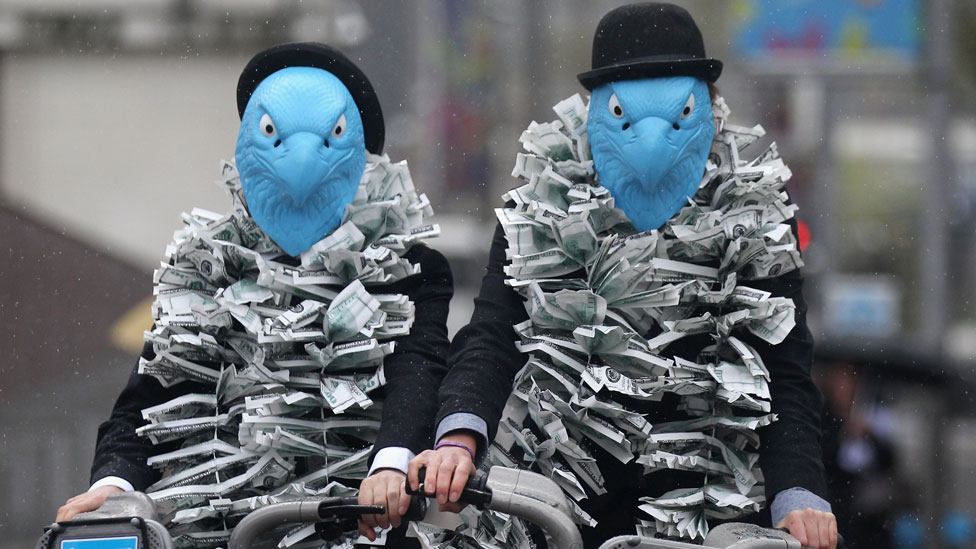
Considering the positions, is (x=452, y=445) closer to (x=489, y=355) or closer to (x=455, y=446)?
(x=455, y=446)

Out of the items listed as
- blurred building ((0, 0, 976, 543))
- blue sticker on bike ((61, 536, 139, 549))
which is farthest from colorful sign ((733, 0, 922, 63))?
blue sticker on bike ((61, 536, 139, 549))

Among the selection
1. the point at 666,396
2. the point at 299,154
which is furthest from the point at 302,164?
the point at 666,396

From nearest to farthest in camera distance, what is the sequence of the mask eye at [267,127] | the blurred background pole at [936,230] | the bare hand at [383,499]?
the bare hand at [383,499], the mask eye at [267,127], the blurred background pole at [936,230]

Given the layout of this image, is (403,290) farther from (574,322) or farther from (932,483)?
(932,483)

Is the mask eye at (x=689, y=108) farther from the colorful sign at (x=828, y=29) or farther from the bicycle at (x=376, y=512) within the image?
the colorful sign at (x=828, y=29)

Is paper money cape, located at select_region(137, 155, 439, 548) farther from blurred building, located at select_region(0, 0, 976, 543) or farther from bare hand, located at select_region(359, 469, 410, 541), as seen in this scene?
blurred building, located at select_region(0, 0, 976, 543)

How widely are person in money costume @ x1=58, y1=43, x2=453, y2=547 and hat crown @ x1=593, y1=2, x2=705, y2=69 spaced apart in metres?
0.53

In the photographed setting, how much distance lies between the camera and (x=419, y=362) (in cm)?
230

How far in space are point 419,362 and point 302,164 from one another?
0.46 metres

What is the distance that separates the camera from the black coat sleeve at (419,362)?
217 centimetres

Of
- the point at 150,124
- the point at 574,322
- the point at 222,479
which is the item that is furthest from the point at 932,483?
the point at 150,124

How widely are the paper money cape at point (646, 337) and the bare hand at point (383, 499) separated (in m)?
0.25

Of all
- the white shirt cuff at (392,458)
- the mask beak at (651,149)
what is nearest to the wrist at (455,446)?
the white shirt cuff at (392,458)

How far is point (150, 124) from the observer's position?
3783 millimetres
